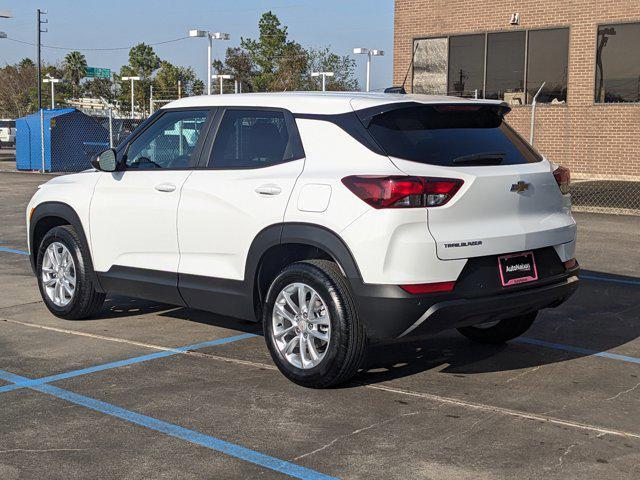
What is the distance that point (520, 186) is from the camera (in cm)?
578

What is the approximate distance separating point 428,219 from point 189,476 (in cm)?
201

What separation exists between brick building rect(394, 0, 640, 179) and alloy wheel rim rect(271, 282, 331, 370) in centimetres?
1920

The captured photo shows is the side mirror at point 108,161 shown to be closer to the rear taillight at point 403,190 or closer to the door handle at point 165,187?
the door handle at point 165,187

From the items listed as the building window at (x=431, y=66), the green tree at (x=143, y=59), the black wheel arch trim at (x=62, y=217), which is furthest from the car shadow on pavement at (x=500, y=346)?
the green tree at (x=143, y=59)

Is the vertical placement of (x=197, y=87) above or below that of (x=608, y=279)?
above

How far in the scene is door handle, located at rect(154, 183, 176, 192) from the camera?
21.9 ft

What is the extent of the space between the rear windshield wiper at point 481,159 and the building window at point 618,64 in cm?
1975

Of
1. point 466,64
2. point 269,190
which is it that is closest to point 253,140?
point 269,190

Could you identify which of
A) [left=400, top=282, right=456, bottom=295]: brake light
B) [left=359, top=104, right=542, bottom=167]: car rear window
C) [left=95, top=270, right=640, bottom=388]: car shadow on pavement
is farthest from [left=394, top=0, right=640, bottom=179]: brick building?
[left=400, top=282, right=456, bottom=295]: brake light

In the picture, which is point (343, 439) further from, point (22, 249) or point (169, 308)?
point (22, 249)

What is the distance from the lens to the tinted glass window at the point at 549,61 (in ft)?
82.3

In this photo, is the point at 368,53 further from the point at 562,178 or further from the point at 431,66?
the point at 562,178

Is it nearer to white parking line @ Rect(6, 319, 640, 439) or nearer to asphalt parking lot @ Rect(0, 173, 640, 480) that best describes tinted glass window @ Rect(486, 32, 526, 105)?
asphalt parking lot @ Rect(0, 173, 640, 480)

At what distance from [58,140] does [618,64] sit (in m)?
16.6
